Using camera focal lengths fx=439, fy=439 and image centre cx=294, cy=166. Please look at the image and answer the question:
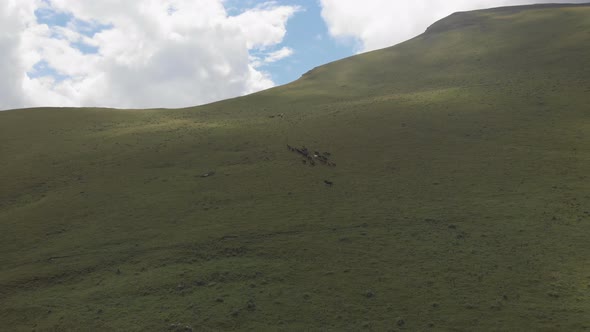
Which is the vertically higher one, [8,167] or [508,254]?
[8,167]

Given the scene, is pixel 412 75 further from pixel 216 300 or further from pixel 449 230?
pixel 216 300

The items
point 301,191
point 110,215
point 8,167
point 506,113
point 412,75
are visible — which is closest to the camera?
point 110,215

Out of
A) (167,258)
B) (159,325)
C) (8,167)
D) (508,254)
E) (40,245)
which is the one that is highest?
(8,167)

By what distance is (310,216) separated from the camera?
36.5 metres

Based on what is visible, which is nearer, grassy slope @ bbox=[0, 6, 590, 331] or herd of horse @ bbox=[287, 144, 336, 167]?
grassy slope @ bbox=[0, 6, 590, 331]

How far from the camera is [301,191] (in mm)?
41375

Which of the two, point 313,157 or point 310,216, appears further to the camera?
point 313,157

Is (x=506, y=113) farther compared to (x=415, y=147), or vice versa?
(x=506, y=113)

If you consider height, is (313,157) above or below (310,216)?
above

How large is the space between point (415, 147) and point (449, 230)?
19495 millimetres

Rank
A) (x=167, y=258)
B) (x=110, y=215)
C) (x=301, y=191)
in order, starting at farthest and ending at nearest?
(x=301, y=191) < (x=110, y=215) < (x=167, y=258)

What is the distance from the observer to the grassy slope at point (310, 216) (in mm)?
25328

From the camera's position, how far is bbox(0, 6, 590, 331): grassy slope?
2533 cm

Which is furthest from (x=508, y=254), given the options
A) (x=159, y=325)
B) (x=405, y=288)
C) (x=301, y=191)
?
(x=159, y=325)
